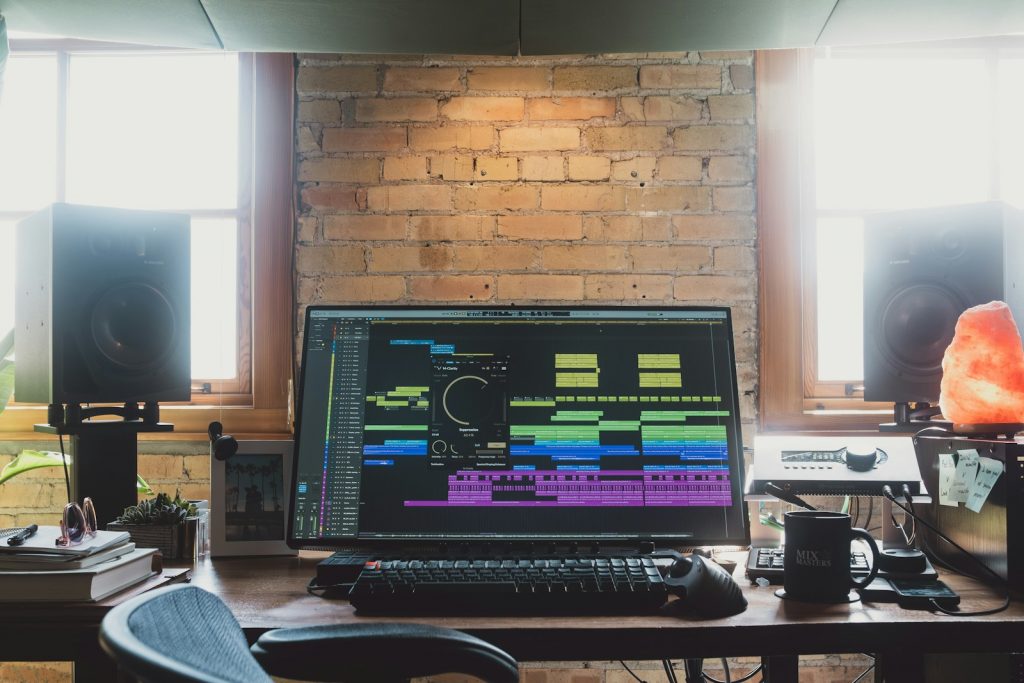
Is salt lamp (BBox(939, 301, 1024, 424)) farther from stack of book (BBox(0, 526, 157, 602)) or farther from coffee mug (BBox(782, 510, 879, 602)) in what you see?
stack of book (BBox(0, 526, 157, 602))

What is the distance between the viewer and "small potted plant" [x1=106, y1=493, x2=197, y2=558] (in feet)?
5.08

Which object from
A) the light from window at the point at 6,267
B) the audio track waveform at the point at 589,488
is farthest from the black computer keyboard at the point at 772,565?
the light from window at the point at 6,267

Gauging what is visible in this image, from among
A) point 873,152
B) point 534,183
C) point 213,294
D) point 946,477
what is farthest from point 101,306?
point 873,152

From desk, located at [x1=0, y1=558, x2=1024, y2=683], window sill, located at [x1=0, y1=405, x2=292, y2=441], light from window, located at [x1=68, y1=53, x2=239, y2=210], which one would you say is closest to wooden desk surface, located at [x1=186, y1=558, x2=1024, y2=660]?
desk, located at [x1=0, y1=558, x2=1024, y2=683]

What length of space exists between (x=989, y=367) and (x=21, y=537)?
1.78m

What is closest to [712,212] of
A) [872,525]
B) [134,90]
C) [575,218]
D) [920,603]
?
[575,218]

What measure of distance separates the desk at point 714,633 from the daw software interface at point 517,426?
29cm

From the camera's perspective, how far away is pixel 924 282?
173 cm

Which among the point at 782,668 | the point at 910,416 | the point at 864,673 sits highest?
the point at 910,416

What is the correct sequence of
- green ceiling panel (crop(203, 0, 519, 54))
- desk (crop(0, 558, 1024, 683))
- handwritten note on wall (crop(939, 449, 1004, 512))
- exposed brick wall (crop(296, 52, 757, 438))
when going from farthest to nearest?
exposed brick wall (crop(296, 52, 757, 438)), green ceiling panel (crop(203, 0, 519, 54)), handwritten note on wall (crop(939, 449, 1004, 512)), desk (crop(0, 558, 1024, 683))

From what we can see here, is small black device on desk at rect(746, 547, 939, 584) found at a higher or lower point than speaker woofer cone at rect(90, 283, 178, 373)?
lower

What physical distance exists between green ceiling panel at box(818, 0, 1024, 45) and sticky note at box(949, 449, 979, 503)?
1.13 m

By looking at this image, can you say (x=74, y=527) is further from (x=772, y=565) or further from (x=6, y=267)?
(x=6, y=267)

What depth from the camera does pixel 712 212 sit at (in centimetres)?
222
